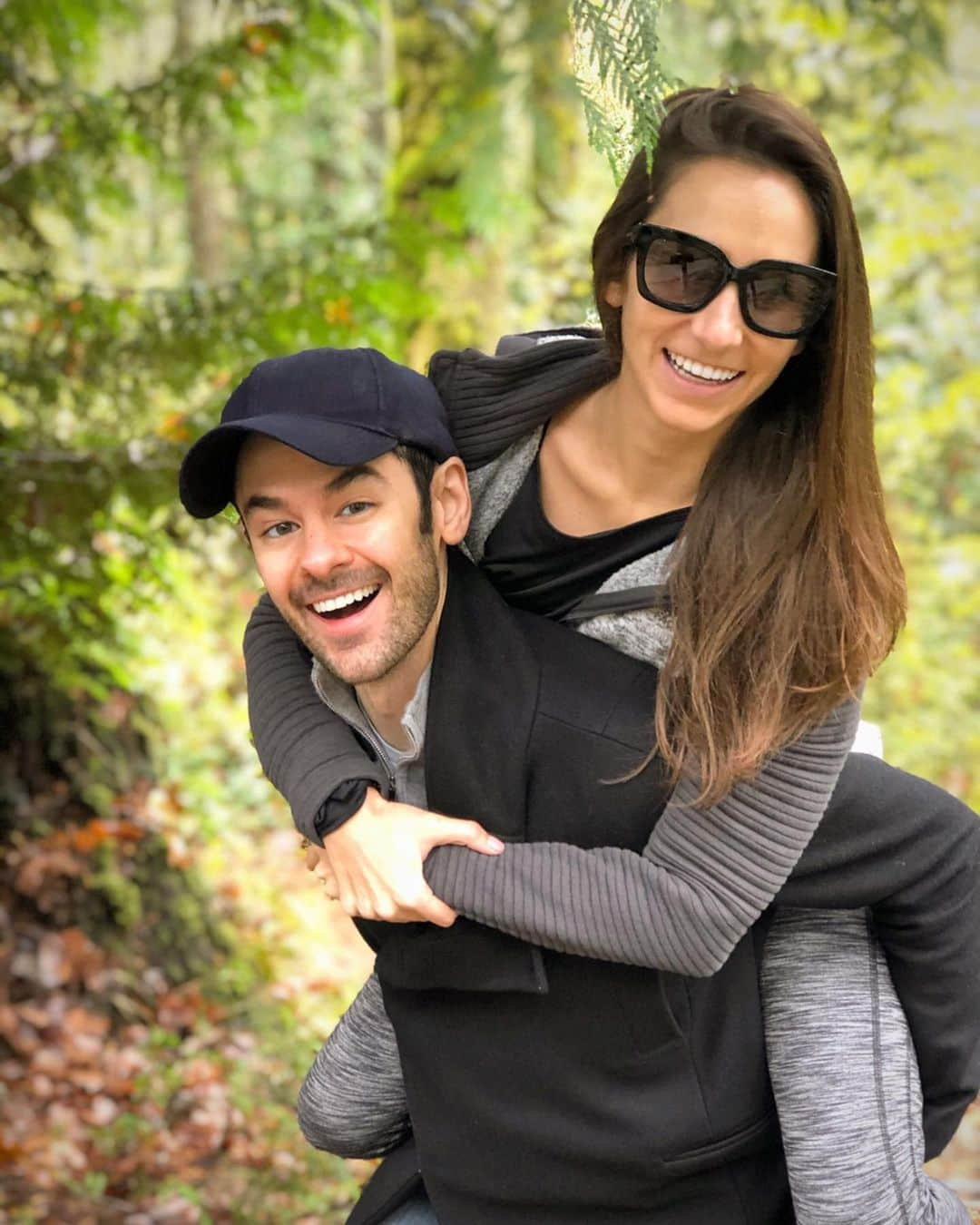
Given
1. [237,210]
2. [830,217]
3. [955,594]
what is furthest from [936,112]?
[830,217]

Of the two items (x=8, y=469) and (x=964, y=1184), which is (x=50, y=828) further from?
(x=964, y=1184)

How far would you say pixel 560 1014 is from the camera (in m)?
2.02

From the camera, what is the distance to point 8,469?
3.60 meters

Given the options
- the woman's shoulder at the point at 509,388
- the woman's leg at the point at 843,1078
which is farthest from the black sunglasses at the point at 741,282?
the woman's leg at the point at 843,1078

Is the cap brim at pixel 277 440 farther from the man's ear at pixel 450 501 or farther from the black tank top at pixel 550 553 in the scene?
the black tank top at pixel 550 553

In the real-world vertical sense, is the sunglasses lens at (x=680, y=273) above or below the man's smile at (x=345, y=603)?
above

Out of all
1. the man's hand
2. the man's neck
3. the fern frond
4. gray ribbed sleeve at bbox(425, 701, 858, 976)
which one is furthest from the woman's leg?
the fern frond

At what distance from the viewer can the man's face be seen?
1924 millimetres

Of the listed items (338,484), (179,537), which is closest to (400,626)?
(338,484)

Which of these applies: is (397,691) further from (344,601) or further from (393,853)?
(393,853)

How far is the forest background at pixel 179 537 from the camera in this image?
373 centimetres

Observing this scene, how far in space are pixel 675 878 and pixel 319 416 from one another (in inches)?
31.5

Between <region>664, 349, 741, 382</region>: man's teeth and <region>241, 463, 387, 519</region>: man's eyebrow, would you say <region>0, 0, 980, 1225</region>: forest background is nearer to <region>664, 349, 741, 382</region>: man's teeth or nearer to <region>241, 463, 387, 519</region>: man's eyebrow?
<region>664, 349, 741, 382</region>: man's teeth

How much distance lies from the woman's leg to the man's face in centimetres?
76
